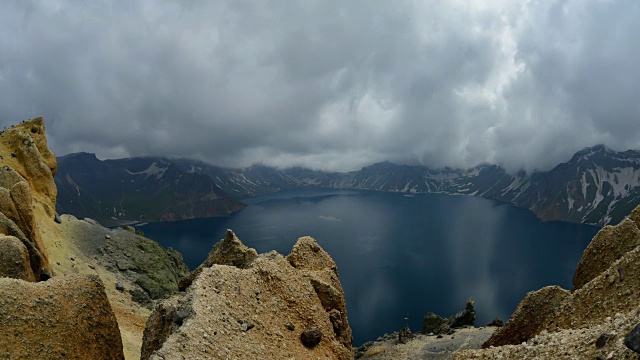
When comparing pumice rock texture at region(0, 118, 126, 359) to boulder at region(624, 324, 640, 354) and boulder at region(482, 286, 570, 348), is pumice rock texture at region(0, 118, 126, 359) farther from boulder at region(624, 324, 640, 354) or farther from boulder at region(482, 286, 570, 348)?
boulder at region(482, 286, 570, 348)

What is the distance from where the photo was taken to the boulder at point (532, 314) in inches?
1153

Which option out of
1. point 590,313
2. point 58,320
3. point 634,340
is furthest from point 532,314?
point 58,320

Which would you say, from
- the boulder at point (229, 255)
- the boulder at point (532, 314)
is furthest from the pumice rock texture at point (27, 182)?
the boulder at point (532, 314)

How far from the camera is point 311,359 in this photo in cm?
2294

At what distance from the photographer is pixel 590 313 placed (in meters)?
22.6

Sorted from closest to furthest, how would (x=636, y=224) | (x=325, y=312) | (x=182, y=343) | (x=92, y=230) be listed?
1. (x=182, y=343)
2. (x=325, y=312)
3. (x=636, y=224)
4. (x=92, y=230)

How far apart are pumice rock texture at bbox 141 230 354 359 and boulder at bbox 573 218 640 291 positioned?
78.4 ft

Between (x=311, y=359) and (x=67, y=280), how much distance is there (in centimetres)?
1804

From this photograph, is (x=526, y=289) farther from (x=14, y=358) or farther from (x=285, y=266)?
(x=14, y=358)

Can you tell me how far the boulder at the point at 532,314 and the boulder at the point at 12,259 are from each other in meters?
43.7

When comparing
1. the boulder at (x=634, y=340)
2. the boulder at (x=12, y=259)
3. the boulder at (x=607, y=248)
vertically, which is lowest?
the boulder at (x=12, y=259)

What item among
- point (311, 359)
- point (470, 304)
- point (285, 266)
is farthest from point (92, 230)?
point (470, 304)

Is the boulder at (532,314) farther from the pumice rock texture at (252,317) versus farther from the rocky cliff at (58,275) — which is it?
the rocky cliff at (58,275)

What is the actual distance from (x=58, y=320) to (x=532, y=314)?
37.1 metres
